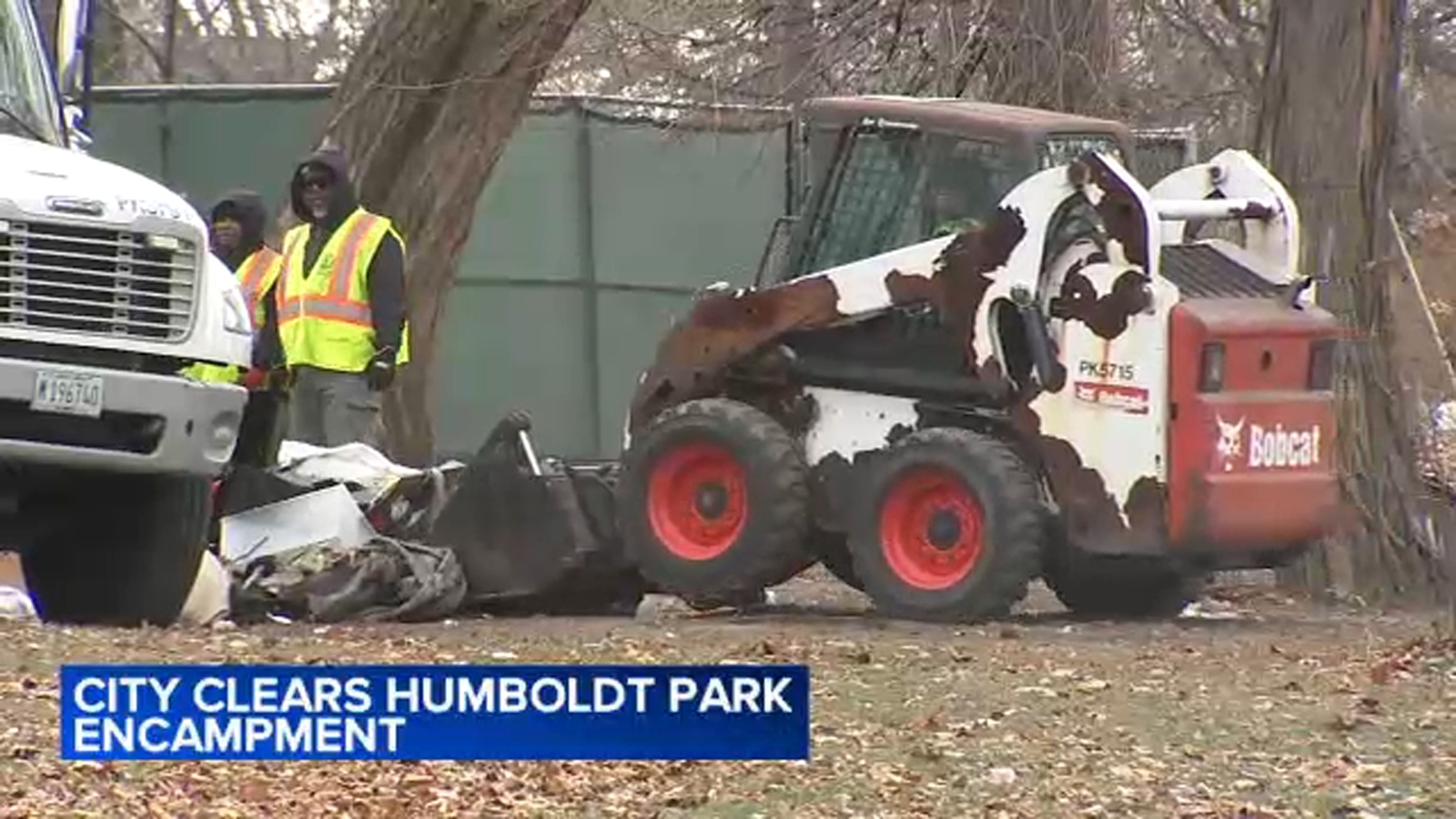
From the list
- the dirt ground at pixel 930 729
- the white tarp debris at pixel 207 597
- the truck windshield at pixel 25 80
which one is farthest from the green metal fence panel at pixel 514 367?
the truck windshield at pixel 25 80

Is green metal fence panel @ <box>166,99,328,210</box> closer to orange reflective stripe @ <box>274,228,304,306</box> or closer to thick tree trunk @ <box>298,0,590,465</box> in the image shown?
thick tree trunk @ <box>298,0,590,465</box>

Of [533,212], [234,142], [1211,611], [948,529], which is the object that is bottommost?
Answer: [1211,611]

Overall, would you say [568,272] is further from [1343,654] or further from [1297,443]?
[1343,654]

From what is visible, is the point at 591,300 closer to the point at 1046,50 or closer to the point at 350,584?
the point at 1046,50

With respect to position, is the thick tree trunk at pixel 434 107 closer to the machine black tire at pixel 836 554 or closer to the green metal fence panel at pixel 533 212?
the green metal fence panel at pixel 533 212

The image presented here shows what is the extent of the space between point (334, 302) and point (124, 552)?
234 centimetres

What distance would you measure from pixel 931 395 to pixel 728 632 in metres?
1.42

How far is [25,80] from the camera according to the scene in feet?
40.3

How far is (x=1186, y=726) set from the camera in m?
9.34

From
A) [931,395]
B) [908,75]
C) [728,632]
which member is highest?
[908,75]

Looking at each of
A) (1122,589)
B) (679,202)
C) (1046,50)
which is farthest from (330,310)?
(679,202)

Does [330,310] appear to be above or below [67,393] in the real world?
above

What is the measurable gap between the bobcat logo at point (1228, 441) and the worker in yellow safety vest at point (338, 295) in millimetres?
3741

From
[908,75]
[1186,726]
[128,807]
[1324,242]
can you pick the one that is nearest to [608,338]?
[908,75]
